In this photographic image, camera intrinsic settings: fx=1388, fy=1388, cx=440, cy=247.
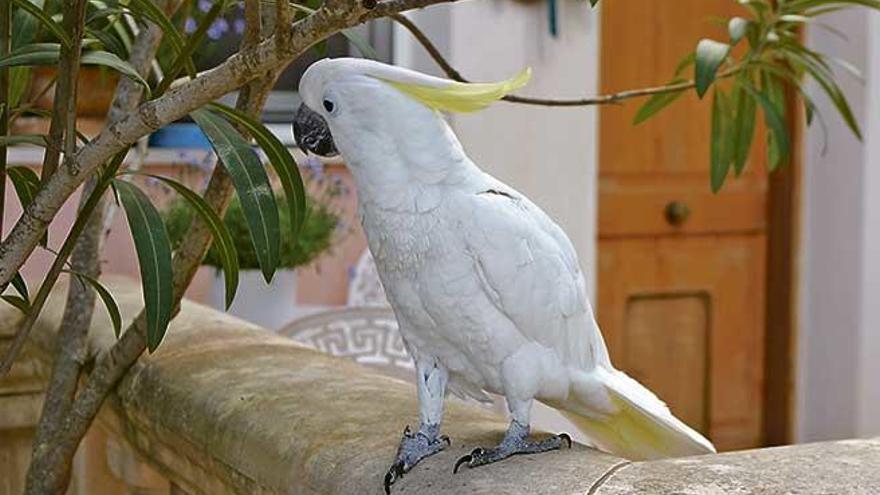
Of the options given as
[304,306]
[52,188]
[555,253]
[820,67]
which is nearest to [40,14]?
[52,188]

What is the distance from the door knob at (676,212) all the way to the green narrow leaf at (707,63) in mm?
1685

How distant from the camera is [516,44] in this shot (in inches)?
105

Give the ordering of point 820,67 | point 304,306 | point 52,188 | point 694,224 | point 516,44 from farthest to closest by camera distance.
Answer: point 694,224
point 516,44
point 304,306
point 820,67
point 52,188

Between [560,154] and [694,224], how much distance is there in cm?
61

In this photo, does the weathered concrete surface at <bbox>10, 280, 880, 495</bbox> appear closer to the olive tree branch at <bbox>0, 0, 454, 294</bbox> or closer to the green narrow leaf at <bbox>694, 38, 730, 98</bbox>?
the olive tree branch at <bbox>0, 0, 454, 294</bbox>

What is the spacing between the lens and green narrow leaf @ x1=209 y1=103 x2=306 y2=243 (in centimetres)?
106

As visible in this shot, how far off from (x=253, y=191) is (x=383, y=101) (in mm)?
136

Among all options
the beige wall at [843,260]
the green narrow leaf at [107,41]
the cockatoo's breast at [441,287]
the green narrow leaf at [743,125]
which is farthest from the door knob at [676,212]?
the cockatoo's breast at [441,287]

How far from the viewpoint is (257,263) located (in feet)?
7.20

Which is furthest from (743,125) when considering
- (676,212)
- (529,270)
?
(676,212)

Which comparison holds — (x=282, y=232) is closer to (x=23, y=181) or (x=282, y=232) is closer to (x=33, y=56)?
(x=23, y=181)

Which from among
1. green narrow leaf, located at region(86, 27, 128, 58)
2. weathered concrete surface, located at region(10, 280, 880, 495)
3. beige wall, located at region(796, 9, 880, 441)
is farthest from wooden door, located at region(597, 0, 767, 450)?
green narrow leaf, located at region(86, 27, 128, 58)

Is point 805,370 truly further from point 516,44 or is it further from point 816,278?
point 516,44

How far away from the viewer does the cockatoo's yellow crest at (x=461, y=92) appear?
0.95 meters
